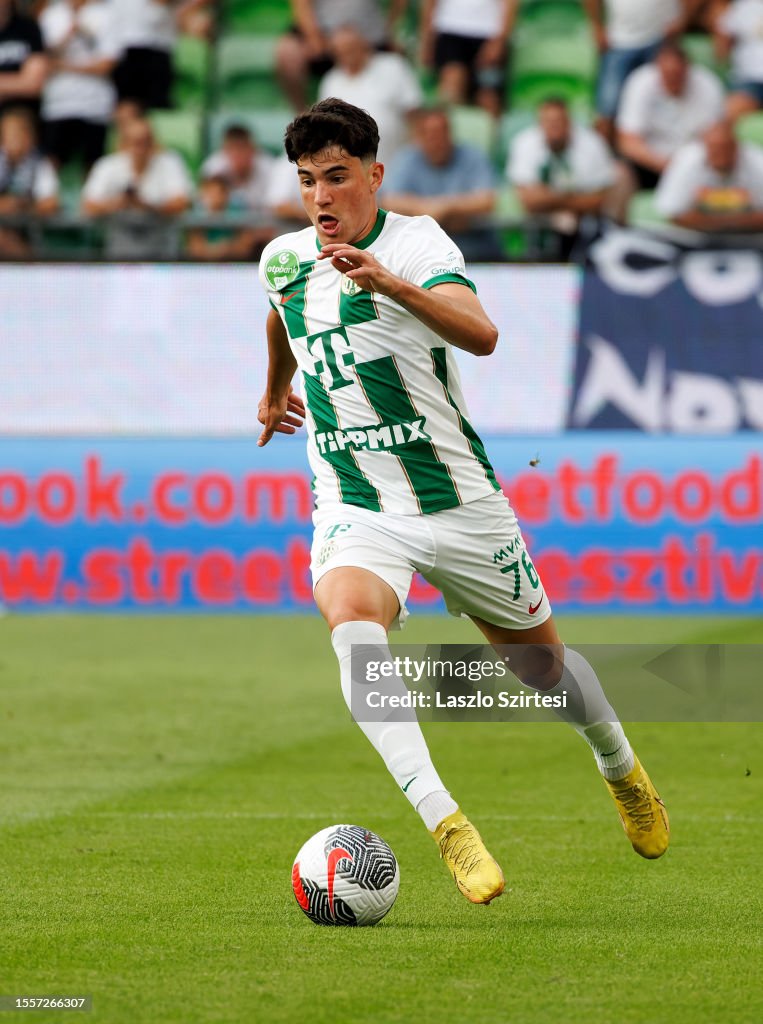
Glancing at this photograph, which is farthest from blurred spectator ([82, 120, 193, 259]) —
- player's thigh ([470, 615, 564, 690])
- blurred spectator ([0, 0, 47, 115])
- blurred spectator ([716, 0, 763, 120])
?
player's thigh ([470, 615, 564, 690])

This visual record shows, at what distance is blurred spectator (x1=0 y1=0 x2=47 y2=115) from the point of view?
16.4m

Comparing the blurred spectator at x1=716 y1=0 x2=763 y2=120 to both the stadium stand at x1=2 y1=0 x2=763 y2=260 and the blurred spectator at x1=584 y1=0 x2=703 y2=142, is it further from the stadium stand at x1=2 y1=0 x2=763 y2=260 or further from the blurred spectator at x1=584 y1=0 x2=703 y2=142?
the blurred spectator at x1=584 y1=0 x2=703 y2=142

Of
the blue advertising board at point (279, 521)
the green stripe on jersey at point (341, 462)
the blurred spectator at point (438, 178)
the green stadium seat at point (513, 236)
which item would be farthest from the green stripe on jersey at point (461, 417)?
the blurred spectator at point (438, 178)

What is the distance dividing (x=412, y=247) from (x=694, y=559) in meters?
7.88

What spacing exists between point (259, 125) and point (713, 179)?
4.63m

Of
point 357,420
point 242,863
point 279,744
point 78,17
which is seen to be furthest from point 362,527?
point 78,17

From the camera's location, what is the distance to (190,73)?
17359 millimetres

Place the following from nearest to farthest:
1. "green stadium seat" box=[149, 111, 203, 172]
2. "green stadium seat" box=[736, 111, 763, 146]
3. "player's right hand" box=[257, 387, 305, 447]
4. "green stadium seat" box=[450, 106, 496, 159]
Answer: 1. "player's right hand" box=[257, 387, 305, 447]
2. "green stadium seat" box=[736, 111, 763, 146]
3. "green stadium seat" box=[450, 106, 496, 159]
4. "green stadium seat" box=[149, 111, 203, 172]

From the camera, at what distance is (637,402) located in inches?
510

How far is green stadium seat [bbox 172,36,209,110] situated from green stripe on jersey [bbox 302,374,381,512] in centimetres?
1274

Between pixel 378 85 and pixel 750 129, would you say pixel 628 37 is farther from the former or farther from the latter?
pixel 378 85

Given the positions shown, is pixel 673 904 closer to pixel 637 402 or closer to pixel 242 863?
pixel 242 863

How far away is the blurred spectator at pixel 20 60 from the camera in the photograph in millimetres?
16406

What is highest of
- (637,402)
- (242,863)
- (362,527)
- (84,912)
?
(362,527)
